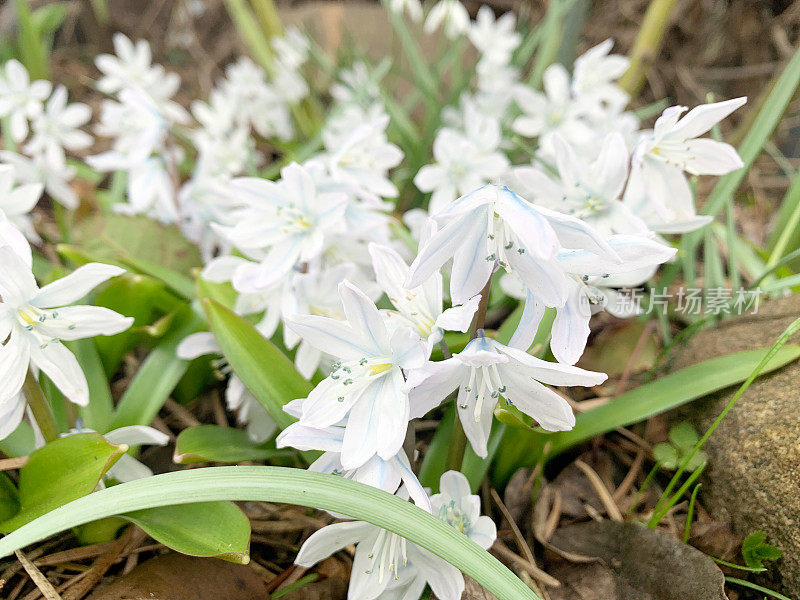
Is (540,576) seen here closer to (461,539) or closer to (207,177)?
(461,539)

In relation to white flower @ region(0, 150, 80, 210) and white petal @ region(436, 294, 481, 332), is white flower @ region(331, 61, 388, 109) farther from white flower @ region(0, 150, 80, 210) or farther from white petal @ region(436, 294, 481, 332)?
white petal @ region(436, 294, 481, 332)

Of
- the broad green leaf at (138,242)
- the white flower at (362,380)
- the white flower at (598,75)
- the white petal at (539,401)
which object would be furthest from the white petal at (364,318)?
the white flower at (598,75)

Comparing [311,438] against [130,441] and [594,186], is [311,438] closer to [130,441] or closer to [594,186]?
[130,441]

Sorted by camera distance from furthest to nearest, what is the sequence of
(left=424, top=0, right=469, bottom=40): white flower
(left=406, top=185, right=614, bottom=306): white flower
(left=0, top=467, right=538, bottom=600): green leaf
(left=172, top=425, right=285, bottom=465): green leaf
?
(left=424, top=0, right=469, bottom=40): white flower, (left=172, top=425, right=285, bottom=465): green leaf, (left=0, top=467, right=538, bottom=600): green leaf, (left=406, top=185, right=614, bottom=306): white flower

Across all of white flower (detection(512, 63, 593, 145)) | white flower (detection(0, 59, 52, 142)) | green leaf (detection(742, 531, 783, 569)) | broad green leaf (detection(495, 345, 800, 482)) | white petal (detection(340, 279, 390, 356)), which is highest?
white flower (detection(0, 59, 52, 142))

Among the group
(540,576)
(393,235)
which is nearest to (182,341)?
(393,235)

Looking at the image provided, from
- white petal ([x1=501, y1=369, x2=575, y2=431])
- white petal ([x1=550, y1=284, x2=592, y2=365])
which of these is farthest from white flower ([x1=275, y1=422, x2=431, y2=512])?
white petal ([x1=550, y1=284, x2=592, y2=365])

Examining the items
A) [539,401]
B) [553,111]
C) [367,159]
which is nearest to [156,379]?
[367,159]
